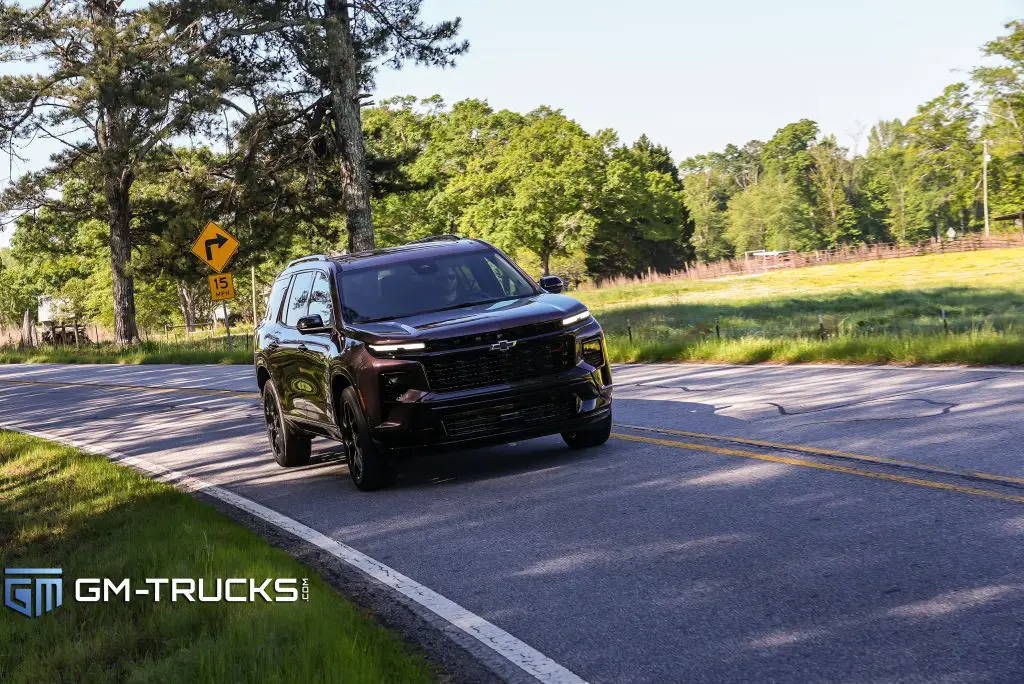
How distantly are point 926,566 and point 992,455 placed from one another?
3.06m

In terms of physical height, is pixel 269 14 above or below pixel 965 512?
above

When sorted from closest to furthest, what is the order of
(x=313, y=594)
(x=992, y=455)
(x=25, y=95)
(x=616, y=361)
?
(x=313, y=594)
(x=992, y=455)
(x=616, y=361)
(x=25, y=95)

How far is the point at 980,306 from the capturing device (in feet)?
126

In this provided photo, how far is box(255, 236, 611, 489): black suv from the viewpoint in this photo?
29.0 ft

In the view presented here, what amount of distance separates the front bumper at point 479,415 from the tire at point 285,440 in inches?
98.0

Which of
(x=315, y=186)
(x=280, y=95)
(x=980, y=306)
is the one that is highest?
(x=280, y=95)

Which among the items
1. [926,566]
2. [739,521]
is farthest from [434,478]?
[926,566]

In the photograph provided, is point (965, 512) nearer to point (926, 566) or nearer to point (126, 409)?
point (926, 566)

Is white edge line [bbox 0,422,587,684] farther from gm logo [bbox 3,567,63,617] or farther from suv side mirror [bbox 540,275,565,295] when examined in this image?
suv side mirror [bbox 540,275,565,295]

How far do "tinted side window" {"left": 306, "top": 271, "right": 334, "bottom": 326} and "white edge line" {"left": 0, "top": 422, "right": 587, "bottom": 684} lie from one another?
5.59 feet

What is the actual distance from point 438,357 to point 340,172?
970 inches

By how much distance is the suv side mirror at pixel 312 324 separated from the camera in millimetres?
9805

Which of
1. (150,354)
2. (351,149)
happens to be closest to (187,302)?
(150,354)

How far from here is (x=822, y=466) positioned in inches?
326
